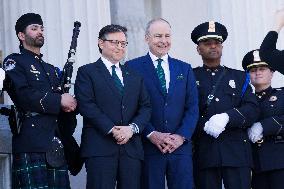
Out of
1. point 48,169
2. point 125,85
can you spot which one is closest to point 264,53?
point 125,85

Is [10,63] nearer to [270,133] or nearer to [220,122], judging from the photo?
[220,122]

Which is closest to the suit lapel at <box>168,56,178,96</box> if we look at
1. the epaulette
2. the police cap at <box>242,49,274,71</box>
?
the police cap at <box>242,49,274,71</box>

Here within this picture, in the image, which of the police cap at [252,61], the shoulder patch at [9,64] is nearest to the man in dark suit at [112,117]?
the shoulder patch at [9,64]

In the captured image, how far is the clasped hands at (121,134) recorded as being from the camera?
25.5ft

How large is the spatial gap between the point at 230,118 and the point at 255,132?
434 millimetres

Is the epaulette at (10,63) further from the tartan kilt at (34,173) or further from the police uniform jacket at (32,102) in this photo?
the tartan kilt at (34,173)

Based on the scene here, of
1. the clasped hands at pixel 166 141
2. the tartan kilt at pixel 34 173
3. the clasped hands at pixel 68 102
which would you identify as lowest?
the tartan kilt at pixel 34 173

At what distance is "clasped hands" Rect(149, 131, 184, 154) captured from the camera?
319 inches

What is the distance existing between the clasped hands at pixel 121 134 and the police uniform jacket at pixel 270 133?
5.09 ft

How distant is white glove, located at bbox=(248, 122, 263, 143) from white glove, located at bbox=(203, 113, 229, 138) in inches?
18.0

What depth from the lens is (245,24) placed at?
10961 millimetres

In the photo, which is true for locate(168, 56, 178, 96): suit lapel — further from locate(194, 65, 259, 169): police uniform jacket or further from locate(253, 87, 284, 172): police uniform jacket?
locate(253, 87, 284, 172): police uniform jacket

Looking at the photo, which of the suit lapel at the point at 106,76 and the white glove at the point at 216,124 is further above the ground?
the suit lapel at the point at 106,76

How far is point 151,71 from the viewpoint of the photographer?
28.0 ft
